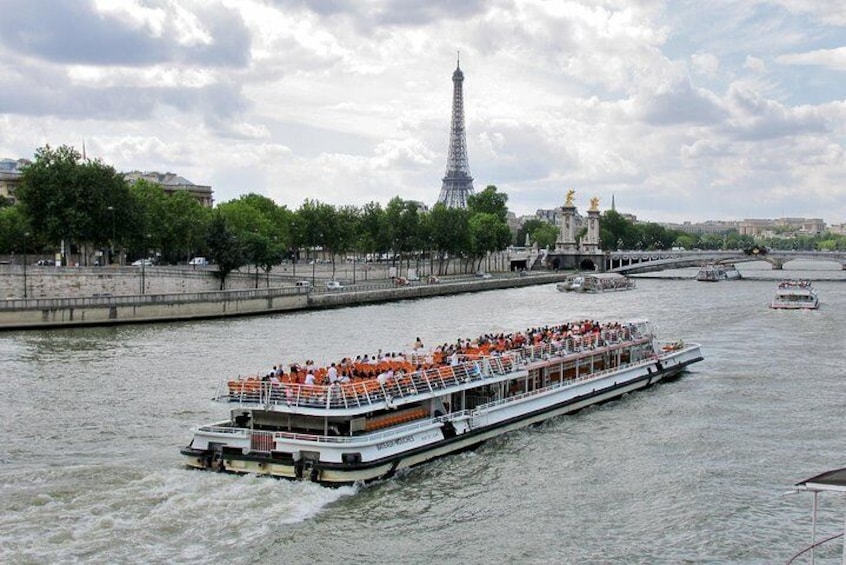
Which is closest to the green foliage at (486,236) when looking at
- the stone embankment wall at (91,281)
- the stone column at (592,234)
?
the stone column at (592,234)

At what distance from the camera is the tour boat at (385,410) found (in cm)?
2031

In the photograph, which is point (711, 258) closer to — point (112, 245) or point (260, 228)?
point (260, 228)

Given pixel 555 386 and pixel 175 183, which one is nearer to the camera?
pixel 555 386

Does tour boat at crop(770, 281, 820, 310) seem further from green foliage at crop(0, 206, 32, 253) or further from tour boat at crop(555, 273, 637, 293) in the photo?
green foliage at crop(0, 206, 32, 253)

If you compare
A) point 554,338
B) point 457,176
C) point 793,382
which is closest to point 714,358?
point 793,382

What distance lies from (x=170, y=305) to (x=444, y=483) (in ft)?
113

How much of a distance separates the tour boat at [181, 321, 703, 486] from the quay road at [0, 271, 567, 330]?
88.2 feet

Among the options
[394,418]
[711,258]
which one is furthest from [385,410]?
[711,258]

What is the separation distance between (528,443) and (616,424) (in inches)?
151

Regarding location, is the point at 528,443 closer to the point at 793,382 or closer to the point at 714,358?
the point at 793,382

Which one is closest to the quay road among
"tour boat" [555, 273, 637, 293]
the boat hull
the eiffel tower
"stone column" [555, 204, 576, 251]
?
"tour boat" [555, 273, 637, 293]

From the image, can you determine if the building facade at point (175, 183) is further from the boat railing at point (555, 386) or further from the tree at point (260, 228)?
the boat railing at point (555, 386)

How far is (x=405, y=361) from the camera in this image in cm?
2408

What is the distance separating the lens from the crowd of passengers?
Result: 21.9m
